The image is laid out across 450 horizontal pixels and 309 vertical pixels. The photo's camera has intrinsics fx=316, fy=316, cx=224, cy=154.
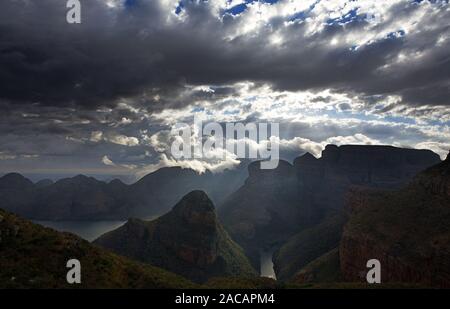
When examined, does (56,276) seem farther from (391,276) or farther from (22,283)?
(391,276)

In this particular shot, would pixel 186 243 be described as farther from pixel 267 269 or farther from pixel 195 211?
pixel 267 269

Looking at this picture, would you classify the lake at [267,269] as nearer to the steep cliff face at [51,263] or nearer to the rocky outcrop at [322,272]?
the rocky outcrop at [322,272]

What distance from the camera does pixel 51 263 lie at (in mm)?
33281

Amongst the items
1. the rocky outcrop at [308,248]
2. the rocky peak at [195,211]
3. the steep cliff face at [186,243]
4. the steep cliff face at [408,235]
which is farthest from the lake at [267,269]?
the steep cliff face at [408,235]

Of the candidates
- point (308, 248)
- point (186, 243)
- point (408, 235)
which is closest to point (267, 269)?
point (308, 248)

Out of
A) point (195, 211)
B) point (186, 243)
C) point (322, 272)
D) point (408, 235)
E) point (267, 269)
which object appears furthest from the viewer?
point (267, 269)

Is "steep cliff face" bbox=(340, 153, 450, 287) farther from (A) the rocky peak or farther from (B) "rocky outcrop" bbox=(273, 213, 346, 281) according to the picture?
(A) the rocky peak

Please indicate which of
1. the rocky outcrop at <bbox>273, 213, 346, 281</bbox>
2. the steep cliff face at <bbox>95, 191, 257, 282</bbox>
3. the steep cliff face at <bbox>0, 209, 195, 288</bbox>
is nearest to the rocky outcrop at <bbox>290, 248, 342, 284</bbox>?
the rocky outcrop at <bbox>273, 213, 346, 281</bbox>

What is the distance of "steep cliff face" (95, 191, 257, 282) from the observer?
133m

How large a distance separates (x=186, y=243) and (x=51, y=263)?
359ft

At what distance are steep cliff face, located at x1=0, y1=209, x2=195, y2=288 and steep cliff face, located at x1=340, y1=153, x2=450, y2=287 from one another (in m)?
53.5

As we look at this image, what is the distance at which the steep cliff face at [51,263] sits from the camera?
99.6 ft
